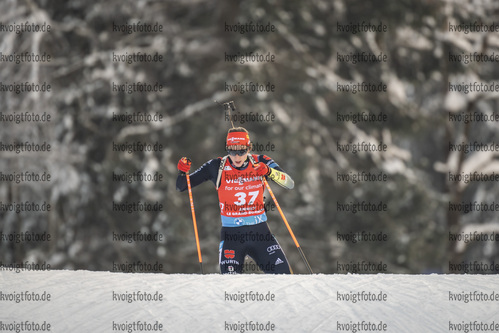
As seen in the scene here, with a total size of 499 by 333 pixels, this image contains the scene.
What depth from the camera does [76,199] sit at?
45.4ft

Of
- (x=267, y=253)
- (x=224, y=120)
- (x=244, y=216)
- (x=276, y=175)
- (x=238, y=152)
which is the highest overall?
(x=224, y=120)

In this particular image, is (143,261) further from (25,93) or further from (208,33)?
(208,33)

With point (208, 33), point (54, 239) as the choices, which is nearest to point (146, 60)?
point (208, 33)

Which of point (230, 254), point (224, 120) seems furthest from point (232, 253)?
point (224, 120)

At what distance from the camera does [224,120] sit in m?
14.4

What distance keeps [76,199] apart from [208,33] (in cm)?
465

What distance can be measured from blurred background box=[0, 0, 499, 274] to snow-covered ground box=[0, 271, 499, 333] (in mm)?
7785

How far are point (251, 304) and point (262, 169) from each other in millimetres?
1362

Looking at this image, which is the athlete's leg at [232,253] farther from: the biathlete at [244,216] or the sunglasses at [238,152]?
the sunglasses at [238,152]

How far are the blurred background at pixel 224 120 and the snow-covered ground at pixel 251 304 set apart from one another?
7.79m

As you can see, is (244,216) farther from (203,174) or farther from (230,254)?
(203,174)

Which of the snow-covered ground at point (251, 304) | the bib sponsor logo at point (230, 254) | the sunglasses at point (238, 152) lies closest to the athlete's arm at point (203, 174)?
the sunglasses at point (238, 152)

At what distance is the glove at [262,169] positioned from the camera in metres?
6.12

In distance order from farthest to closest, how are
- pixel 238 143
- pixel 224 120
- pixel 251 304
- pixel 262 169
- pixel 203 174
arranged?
pixel 224 120 → pixel 203 174 → pixel 262 169 → pixel 238 143 → pixel 251 304
